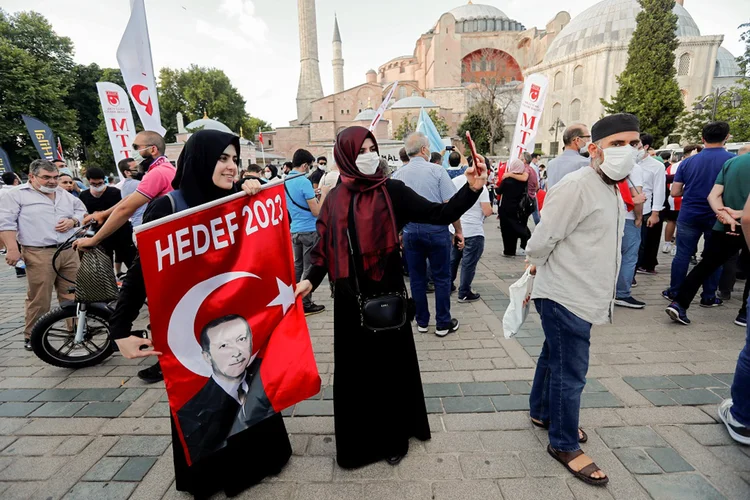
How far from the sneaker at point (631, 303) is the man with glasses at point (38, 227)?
7.05 meters

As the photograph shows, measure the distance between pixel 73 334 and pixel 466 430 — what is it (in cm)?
420

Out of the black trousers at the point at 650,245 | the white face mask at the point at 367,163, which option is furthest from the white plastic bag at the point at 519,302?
the black trousers at the point at 650,245

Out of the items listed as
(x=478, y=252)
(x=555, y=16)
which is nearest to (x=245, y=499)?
(x=478, y=252)

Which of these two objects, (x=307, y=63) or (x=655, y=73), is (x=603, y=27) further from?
(x=307, y=63)

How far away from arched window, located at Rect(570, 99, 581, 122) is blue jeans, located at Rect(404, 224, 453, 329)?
50.1 metres

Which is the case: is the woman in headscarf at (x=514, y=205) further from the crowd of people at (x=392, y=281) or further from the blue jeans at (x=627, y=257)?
the crowd of people at (x=392, y=281)

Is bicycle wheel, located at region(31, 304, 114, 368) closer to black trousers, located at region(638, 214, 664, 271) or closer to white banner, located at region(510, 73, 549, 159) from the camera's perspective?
white banner, located at region(510, 73, 549, 159)

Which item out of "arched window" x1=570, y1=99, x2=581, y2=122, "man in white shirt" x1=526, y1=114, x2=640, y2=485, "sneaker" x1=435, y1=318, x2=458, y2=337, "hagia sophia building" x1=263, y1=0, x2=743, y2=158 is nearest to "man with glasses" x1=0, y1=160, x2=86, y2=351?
"sneaker" x1=435, y1=318, x2=458, y2=337

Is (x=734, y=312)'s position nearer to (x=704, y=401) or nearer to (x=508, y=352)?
(x=704, y=401)

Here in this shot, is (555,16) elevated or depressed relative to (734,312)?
elevated

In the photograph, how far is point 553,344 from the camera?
94.3 inches

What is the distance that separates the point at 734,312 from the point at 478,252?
10.7ft

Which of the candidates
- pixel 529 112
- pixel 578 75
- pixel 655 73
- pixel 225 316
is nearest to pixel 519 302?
pixel 225 316

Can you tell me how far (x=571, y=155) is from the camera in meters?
4.81
